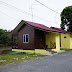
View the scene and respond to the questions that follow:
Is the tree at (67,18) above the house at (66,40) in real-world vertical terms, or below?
above

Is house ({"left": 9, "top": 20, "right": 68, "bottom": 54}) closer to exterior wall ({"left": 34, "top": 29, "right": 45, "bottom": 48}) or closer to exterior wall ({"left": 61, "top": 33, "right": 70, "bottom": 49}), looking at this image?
exterior wall ({"left": 34, "top": 29, "right": 45, "bottom": 48})

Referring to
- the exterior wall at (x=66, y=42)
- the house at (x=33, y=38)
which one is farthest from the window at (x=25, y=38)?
the exterior wall at (x=66, y=42)

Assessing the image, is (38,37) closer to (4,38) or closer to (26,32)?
(26,32)


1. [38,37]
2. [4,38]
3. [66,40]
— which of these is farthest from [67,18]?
[4,38]

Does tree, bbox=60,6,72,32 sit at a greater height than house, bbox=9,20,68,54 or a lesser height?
greater

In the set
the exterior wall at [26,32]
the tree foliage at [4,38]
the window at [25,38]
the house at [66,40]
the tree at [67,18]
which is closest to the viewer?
the exterior wall at [26,32]

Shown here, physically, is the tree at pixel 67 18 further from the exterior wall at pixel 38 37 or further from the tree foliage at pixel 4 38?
the tree foliage at pixel 4 38

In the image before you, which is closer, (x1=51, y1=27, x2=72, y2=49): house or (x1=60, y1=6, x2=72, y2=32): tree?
(x1=51, y1=27, x2=72, y2=49): house

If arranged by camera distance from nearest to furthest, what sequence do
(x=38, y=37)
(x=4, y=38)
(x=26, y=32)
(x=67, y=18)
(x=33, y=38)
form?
(x=33, y=38) < (x=38, y=37) < (x=26, y=32) < (x=67, y=18) < (x=4, y=38)

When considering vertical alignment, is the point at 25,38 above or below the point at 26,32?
below

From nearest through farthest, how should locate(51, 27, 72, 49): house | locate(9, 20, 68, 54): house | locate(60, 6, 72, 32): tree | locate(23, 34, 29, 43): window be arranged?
locate(9, 20, 68, 54): house, locate(23, 34, 29, 43): window, locate(51, 27, 72, 49): house, locate(60, 6, 72, 32): tree

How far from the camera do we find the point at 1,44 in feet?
101

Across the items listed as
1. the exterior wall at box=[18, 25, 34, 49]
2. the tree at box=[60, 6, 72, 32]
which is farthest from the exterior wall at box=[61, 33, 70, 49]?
the exterior wall at box=[18, 25, 34, 49]

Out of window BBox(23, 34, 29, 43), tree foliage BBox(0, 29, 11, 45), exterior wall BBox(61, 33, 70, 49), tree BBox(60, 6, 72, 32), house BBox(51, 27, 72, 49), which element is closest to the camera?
window BBox(23, 34, 29, 43)
